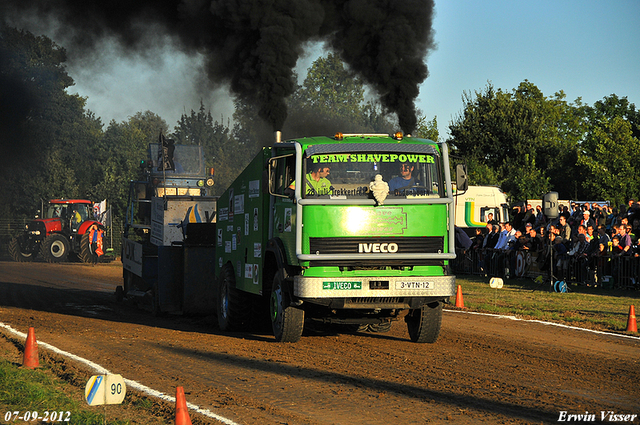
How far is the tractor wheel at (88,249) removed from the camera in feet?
108

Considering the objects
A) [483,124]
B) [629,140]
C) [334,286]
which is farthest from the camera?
[483,124]

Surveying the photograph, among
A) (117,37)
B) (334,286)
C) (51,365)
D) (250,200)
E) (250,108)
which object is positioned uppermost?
(117,37)

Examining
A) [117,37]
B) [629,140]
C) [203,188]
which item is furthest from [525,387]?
[629,140]

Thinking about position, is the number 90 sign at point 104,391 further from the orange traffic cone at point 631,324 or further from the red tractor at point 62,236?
the red tractor at point 62,236

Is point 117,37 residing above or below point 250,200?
above

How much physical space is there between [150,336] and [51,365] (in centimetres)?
268

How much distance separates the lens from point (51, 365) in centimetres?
875

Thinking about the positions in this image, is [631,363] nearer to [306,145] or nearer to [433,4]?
[306,145]

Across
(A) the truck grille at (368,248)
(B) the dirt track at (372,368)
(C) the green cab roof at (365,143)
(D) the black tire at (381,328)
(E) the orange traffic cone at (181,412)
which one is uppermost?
(C) the green cab roof at (365,143)

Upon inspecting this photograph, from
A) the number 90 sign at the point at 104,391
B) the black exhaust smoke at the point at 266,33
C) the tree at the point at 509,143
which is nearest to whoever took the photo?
the number 90 sign at the point at 104,391

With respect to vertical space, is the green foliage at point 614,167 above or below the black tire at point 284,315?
above

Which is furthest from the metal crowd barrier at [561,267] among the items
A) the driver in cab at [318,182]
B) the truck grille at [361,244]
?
the driver in cab at [318,182]

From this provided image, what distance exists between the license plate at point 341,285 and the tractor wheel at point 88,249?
25652mm

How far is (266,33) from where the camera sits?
58.1 ft
